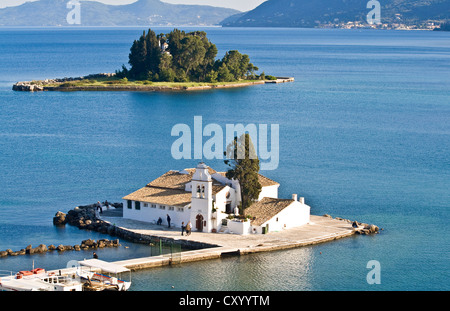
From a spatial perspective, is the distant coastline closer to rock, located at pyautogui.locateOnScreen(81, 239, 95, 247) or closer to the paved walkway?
the paved walkway

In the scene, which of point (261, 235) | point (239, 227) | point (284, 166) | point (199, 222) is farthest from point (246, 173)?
point (284, 166)

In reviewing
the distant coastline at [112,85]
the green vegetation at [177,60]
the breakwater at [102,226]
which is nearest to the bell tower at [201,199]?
the breakwater at [102,226]

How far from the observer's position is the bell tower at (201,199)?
4928 centimetres

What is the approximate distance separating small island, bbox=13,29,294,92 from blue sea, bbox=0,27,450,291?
5.74 metres

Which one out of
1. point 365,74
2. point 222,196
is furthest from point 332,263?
point 365,74

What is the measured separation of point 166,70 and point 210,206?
9846cm

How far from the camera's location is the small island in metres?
144

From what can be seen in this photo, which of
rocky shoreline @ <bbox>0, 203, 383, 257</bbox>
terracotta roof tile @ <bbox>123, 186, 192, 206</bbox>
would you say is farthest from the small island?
terracotta roof tile @ <bbox>123, 186, 192, 206</bbox>

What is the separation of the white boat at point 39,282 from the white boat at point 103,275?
51 cm

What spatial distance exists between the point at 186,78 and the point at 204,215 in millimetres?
102200

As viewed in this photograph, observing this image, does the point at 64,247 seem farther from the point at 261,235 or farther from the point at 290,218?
the point at 290,218

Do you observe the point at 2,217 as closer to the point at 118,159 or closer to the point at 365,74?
the point at 118,159

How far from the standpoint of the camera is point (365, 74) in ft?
598

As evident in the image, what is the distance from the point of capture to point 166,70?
478 ft
